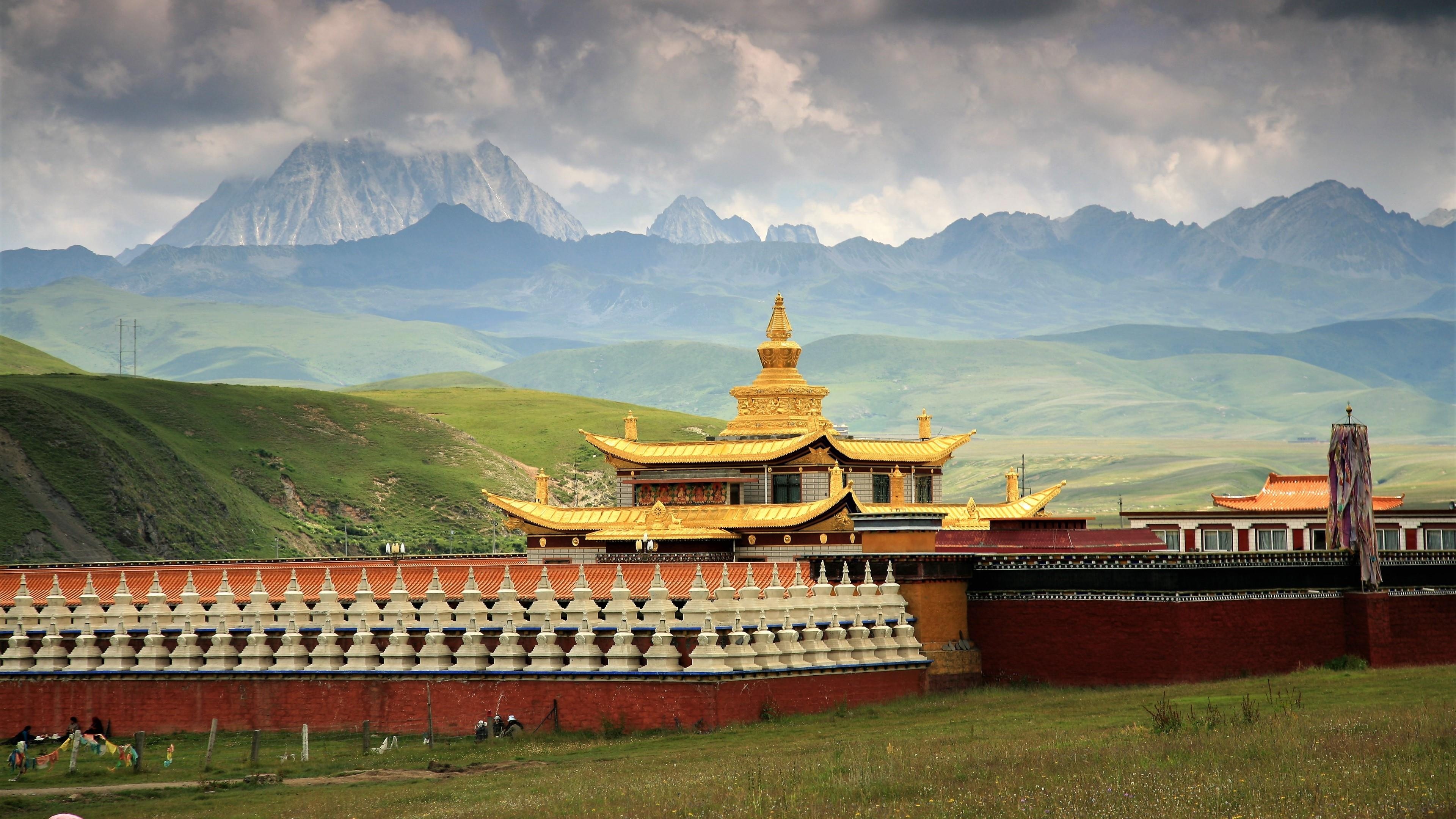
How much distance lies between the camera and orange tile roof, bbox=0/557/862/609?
47.2 m

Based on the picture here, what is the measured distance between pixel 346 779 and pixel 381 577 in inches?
567

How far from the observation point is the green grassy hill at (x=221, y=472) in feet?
383

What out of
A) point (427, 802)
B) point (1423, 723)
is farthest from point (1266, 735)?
point (427, 802)

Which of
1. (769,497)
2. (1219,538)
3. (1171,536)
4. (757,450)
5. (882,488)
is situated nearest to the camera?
(769,497)

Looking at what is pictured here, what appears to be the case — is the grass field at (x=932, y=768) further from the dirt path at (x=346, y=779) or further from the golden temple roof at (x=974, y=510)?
the golden temple roof at (x=974, y=510)

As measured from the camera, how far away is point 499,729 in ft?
145

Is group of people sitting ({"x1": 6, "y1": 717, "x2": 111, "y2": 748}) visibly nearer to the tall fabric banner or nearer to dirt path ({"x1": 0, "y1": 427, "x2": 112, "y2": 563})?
the tall fabric banner

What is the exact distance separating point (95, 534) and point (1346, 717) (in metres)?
91.4

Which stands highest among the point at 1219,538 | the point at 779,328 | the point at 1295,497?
the point at 779,328

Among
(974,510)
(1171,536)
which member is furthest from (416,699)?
(1171,536)

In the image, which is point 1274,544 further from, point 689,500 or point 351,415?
point 351,415

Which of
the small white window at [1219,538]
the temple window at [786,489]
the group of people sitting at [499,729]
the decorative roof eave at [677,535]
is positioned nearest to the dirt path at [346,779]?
the group of people sitting at [499,729]

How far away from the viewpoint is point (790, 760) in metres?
36.0

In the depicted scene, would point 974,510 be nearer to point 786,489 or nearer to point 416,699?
point 786,489
